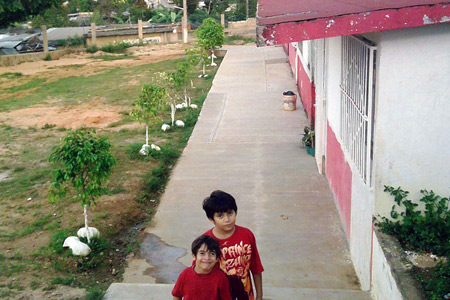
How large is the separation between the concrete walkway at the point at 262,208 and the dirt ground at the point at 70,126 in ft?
1.72

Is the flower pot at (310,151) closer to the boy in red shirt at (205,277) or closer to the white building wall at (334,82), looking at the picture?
the white building wall at (334,82)

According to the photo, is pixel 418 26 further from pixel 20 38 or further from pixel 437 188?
pixel 20 38

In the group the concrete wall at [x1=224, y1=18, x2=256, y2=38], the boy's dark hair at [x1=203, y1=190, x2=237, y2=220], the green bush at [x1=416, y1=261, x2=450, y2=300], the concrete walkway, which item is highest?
the concrete wall at [x1=224, y1=18, x2=256, y2=38]

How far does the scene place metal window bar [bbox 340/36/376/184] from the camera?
5508mm

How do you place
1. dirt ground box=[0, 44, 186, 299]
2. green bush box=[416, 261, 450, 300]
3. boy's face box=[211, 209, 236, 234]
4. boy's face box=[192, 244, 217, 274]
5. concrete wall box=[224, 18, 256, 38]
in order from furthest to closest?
concrete wall box=[224, 18, 256, 38], dirt ground box=[0, 44, 186, 299], green bush box=[416, 261, 450, 300], boy's face box=[211, 209, 236, 234], boy's face box=[192, 244, 217, 274]

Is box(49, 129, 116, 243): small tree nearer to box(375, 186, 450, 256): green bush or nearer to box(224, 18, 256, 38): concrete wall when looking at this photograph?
box(375, 186, 450, 256): green bush

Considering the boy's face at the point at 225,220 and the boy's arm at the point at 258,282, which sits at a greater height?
the boy's face at the point at 225,220

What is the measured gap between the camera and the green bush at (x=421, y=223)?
495 centimetres

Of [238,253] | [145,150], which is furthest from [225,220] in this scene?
[145,150]

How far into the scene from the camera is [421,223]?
16.6 feet

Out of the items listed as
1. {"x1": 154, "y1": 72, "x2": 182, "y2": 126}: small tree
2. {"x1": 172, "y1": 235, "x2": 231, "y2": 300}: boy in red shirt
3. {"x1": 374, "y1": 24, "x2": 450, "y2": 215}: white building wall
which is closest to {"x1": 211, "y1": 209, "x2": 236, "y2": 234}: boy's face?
{"x1": 172, "y1": 235, "x2": 231, "y2": 300}: boy in red shirt

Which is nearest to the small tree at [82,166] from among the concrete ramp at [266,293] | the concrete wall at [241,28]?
the concrete ramp at [266,293]

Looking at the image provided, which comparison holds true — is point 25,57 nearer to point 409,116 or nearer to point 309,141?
point 309,141

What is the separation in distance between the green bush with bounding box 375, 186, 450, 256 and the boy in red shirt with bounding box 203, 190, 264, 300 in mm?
1624
